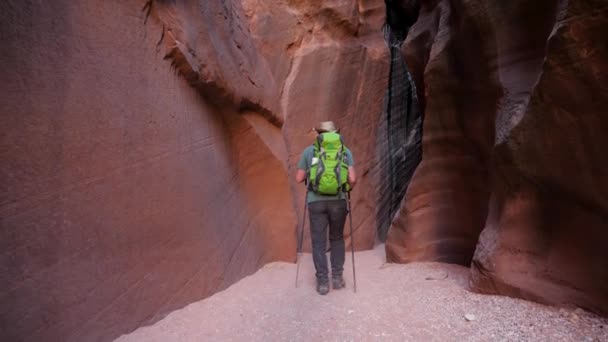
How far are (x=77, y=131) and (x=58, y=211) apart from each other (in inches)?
17.7

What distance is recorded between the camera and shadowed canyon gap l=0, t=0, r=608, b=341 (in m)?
1.94

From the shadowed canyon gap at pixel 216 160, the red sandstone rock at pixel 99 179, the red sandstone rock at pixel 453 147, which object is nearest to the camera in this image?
the red sandstone rock at pixel 99 179

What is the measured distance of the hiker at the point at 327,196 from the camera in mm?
3559

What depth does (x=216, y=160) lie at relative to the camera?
3902 millimetres

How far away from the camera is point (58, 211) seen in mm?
2012

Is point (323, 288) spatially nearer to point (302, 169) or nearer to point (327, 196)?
point (327, 196)

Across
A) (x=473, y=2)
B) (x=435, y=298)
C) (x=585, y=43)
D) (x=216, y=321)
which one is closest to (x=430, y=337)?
(x=435, y=298)

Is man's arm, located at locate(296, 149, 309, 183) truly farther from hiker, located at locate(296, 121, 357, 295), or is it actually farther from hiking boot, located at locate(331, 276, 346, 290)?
hiking boot, located at locate(331, 276, 346, 290)

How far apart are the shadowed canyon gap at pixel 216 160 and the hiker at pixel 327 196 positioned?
34.7 inches

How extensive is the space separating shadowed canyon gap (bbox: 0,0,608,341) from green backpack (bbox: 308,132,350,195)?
3.21 feet

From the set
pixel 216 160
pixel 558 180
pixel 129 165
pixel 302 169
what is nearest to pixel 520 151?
pixel 558 180

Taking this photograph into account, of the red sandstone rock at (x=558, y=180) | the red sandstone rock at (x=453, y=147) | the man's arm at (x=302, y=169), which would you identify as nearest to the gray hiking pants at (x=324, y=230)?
the man's arm at (x=302, y=169)

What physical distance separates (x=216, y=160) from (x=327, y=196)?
1.16 m

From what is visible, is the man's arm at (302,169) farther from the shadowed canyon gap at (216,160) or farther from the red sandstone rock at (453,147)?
the red sandstone rock at (453,147)
